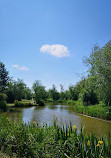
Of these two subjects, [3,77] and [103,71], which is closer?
[103,71]

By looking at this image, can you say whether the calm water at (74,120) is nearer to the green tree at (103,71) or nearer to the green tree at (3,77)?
the green tree at (103,71)

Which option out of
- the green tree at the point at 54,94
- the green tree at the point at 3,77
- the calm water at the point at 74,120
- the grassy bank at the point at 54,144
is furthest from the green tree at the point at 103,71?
the green tree at the point at 54,94

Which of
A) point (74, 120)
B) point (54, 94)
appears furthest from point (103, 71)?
point (54, 94)

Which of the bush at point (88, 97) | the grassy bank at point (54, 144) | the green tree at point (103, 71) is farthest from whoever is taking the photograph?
the bush at point (88, 97)

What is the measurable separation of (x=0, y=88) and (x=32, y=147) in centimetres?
2279

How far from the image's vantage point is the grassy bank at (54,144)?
2.98 metres

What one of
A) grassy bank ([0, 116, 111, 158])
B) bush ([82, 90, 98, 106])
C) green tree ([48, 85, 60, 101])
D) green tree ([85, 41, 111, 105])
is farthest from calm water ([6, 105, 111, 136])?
green tree ([48, 85, 60, 101])

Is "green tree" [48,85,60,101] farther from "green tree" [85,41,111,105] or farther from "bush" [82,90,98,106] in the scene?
"green tree" [85,41,111,105]

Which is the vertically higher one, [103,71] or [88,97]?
[103,71]

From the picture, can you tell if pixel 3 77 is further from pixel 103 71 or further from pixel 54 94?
pixel 54 94

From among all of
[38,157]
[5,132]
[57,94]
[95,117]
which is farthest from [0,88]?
[57,94]

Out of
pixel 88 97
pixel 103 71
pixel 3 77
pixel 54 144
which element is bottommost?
Result: pixel 54 144

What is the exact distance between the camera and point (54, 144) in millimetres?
3271

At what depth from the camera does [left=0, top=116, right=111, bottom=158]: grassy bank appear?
9.77ft
